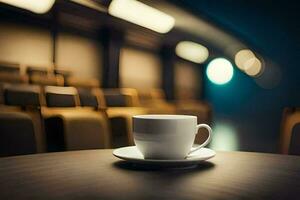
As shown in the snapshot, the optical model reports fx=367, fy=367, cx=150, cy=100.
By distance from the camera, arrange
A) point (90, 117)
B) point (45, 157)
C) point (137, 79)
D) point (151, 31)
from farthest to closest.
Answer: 1. point (151, 31)
2. point (137, 79)
3. point (90, 117)
4. point (45, 157)

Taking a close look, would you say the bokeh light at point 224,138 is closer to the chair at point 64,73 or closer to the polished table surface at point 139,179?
the chair at point 64,73

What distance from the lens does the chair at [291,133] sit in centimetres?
129

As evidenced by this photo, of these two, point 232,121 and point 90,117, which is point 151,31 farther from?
point 90,117

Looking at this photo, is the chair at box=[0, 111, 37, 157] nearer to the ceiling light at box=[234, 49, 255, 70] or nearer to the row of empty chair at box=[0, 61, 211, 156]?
the row of empty chair at box=[0, 61, 211, 156]

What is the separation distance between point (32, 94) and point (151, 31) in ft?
8.11

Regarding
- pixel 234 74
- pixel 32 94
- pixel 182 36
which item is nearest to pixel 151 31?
pixel 182 36

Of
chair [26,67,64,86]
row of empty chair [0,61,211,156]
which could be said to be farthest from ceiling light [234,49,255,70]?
chair [26,67,64,86]

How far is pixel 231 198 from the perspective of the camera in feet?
1.31

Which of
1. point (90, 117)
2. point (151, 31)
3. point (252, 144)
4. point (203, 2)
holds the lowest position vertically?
point (252, 144)

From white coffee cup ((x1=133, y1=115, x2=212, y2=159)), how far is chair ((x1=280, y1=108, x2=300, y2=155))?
79 centimetres

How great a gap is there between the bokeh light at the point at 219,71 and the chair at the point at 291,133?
4.26 metres

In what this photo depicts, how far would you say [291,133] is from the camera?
1.31m

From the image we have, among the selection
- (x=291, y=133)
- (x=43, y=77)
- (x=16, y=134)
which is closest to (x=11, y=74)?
(x=43, y=77)

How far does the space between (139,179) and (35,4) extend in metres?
2.54
